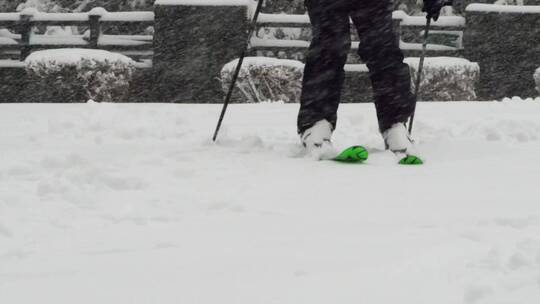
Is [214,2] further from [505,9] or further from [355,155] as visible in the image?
[355,155]

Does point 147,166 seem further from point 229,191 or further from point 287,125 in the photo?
point 287,125

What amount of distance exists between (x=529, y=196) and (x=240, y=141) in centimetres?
221

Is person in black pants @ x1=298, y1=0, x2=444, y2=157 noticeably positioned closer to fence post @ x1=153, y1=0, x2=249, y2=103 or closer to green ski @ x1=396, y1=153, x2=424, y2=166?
green ski @ x1=396, y1=153, x2=424, y2=166

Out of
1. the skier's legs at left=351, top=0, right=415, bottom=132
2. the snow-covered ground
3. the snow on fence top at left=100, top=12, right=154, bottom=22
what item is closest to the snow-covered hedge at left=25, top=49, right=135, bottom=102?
the snow on fence top at left=100, top=12, right=154, bottom=22

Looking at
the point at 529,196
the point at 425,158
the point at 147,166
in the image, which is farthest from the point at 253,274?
the point at 425,158

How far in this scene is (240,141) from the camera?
17.5 feet

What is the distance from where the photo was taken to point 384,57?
15.8 ft

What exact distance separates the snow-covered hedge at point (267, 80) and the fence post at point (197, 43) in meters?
1.13

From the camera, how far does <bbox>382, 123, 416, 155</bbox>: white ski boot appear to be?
4762 mm

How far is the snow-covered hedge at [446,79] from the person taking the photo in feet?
38.1

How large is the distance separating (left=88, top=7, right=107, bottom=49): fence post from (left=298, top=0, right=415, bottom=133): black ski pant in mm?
8945

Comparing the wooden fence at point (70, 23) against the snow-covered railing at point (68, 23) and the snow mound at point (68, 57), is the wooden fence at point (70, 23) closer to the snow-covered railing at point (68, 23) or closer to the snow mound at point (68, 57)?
the snow-covered railing at point (68, 23)

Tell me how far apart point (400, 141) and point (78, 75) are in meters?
7.24

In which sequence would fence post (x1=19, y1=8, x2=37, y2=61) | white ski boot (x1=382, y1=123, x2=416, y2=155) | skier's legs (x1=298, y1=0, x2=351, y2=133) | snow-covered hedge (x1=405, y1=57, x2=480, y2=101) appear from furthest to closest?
fence post (x1=19, y1=8, x2=37, y2=61) < snow-covered hedge (x1=405, y1=57, x2=480, y2=101) < skier's legs (x1=298, y1=0, x2=351, y2=133) < white ski boot (x1=382, y1=123, x2=416, y2=155)
